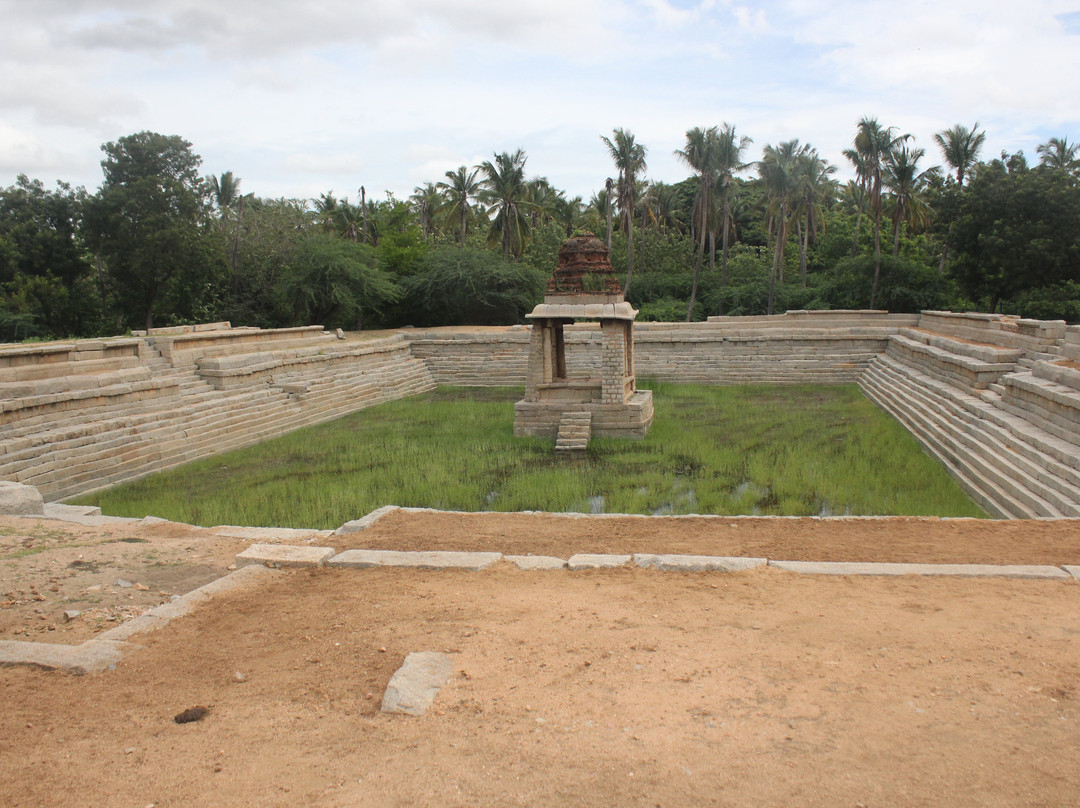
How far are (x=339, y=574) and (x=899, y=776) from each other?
3812 mm

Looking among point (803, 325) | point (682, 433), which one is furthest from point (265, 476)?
point (803, 325)

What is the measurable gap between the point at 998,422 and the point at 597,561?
746cm

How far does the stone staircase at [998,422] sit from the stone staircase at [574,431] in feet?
17.9

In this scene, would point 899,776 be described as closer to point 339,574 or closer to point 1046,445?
point 339,574

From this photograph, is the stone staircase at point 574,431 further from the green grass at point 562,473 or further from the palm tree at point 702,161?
the palm tree at point 702,161

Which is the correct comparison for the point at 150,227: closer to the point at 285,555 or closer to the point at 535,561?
the point at 285,555

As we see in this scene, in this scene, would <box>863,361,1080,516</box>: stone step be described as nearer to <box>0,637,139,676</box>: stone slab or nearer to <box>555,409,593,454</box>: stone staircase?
<box>555,409,593,454</box>: stone staircase

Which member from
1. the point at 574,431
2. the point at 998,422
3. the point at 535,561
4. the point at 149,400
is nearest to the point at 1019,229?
the point at 998,422

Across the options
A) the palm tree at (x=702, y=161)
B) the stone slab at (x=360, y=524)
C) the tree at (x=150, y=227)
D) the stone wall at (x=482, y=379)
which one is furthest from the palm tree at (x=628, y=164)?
the stone slab at (x=360, y=524)

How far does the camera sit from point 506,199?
32.8 metres

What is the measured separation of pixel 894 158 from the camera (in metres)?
29.7

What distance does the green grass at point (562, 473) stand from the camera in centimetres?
928

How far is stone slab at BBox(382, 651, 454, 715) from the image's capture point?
3.59 m

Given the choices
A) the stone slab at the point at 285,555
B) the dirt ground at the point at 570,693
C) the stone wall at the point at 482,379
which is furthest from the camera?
the stone wall at the point at 482,379
